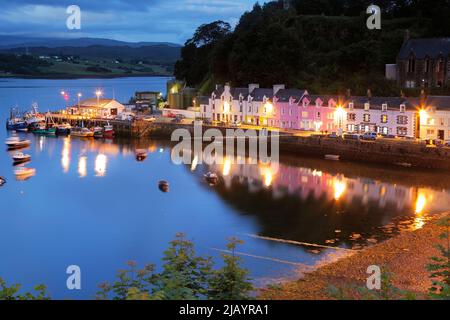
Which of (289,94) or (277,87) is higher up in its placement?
(277,87)

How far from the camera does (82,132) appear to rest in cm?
5034

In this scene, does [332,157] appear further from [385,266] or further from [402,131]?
[385,266]

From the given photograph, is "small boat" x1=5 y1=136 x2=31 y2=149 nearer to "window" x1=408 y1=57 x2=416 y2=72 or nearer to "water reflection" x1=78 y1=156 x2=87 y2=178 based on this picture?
"water reflection" x1=78 y1=156 x2=87 y2=178

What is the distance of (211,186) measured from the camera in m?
28.1

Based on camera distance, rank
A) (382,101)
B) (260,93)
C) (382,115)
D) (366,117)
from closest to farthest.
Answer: (382,115) < (382,101) < (366,117) < (260,93)

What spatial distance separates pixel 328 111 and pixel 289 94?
4.56 m

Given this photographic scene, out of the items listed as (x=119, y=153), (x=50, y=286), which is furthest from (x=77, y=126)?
(x=50, y=286)

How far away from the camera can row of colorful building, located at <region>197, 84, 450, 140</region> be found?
34594 millimetres

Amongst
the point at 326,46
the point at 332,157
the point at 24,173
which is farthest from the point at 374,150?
the point at 326,46

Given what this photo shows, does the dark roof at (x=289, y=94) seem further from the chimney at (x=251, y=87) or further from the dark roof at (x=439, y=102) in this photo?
the dark roof at (x=439, y=102)

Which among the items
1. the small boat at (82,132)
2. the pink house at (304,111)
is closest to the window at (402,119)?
the pink house at (304,111)

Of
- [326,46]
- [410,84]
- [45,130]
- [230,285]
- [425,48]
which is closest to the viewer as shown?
[230,285]

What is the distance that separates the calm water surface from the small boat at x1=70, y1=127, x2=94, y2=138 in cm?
1425

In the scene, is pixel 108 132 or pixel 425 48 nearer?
pixel 425 48
